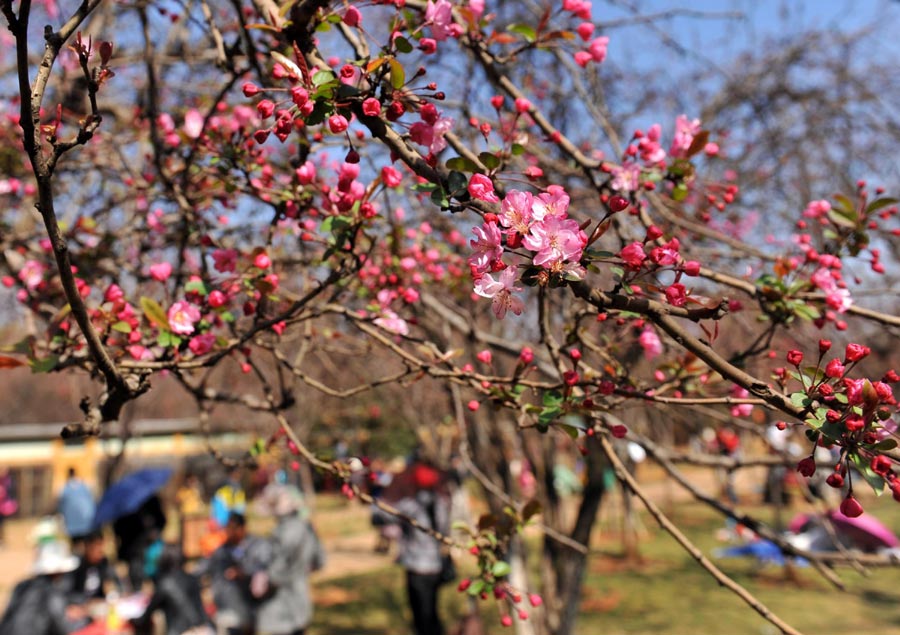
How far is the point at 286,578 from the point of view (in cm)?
523

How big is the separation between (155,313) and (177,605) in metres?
4.15

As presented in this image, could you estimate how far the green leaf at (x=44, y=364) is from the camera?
166 centimetres

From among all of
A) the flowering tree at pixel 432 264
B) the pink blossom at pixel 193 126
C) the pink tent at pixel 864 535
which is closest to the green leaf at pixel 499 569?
the flowering tree at pixel 432 264

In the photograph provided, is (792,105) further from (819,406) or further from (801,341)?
(819,406)

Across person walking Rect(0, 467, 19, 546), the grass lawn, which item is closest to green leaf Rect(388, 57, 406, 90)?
the grass lawn

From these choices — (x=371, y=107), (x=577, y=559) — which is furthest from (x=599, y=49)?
(x=577, y=559)

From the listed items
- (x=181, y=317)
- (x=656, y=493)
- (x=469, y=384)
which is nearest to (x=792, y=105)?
(x=469, y=384)

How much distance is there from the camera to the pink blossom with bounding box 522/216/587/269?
1.05 metres

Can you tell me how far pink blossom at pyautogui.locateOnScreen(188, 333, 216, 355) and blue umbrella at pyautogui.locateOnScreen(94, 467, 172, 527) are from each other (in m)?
5.77

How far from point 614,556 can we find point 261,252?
365 inches

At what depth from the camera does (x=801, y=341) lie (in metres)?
3.22

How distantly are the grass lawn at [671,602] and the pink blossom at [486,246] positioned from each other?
19.8ft

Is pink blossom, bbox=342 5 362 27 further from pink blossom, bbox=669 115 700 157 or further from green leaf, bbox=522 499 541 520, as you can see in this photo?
green leaf, bbox=522 499 541 520

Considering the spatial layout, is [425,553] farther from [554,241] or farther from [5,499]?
[5,499]
